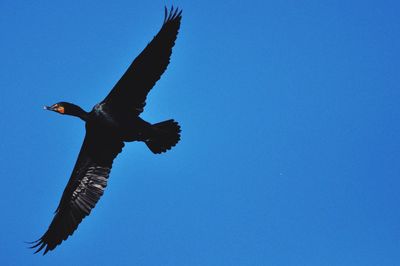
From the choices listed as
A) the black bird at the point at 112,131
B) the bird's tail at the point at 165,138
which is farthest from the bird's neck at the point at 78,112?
the bird's tail at the point at 165,138

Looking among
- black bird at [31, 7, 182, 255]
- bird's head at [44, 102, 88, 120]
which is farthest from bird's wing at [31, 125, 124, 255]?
bird's head at [44, 102, 88, 120]

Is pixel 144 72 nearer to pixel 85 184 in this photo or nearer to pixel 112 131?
pixel 112 131

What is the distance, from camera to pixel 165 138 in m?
11.1

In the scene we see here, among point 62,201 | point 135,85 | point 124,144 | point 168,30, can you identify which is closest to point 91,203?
point 62,201

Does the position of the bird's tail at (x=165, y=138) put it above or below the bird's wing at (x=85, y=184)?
above

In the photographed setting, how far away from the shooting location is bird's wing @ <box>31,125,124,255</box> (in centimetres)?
1093

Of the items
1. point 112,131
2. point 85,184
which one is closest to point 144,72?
point 112,131

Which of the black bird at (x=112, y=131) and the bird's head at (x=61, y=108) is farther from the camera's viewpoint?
the bird's head at (x=61, y=108)

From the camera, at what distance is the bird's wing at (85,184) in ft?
35.9

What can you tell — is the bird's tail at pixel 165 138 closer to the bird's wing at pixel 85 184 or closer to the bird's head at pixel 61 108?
the bird's wing at pixel 85 184

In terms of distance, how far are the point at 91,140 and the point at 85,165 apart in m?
0.59

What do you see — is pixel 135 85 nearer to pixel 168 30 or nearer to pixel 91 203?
pixel 168 30

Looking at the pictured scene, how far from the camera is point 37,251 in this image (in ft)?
35.1

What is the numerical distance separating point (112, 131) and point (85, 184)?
4.23 feet
